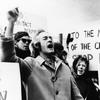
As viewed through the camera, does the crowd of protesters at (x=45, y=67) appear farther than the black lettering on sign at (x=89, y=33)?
No

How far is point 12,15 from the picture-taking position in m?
1.31

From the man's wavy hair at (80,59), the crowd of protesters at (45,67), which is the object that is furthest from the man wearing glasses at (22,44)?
the man's wavy hair at (80,59)

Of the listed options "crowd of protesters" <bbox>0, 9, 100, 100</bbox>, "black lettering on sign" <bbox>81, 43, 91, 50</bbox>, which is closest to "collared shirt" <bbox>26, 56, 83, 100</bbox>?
"crowd of protesters" <bbox>0, 9, 100, 100</bbox>

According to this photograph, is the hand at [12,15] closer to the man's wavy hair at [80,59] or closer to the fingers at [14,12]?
the fingers at [14,12]

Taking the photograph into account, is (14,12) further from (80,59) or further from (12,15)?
(80,59)

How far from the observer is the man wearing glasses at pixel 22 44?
1312 millimetres

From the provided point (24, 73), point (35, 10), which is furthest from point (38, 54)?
point (35, 10)

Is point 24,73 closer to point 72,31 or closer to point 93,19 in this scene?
point 72,31

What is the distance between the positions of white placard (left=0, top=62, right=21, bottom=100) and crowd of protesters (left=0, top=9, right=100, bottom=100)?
0.03 metres

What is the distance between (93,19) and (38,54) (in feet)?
1.45

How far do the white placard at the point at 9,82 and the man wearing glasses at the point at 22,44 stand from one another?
0.23 feet

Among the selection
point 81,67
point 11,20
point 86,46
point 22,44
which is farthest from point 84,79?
point 11,20

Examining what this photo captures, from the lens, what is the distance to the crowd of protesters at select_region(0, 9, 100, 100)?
1.30 metres

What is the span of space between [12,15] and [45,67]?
1.15ft
